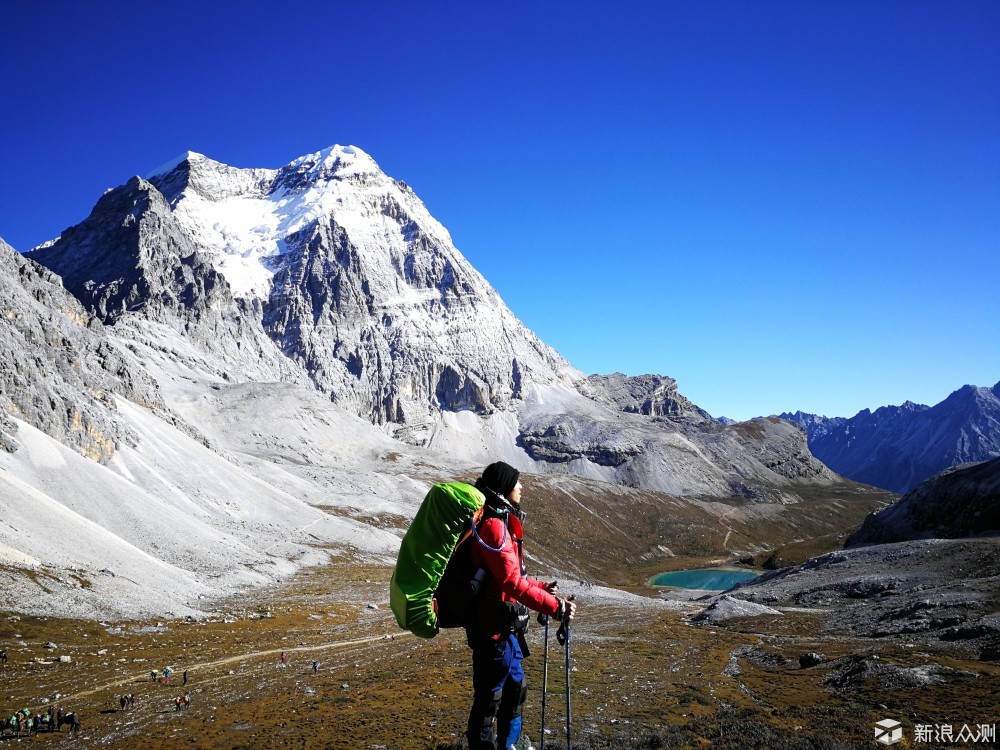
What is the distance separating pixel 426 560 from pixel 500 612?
132 centimetres

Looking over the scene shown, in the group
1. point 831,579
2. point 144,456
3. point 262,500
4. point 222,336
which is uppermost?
point 222,336

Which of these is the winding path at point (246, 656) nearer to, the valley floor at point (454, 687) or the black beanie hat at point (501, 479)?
the valley floor at point (454, 687)

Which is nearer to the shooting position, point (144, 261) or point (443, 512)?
point (443, 512)

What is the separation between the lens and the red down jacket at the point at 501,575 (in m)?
8.18

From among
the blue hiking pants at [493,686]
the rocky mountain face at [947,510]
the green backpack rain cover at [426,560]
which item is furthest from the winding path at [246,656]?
the rocky mountain face at [947,510]

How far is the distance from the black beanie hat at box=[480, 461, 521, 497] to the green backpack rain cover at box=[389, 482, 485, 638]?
563mm

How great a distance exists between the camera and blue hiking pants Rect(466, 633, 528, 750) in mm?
8461

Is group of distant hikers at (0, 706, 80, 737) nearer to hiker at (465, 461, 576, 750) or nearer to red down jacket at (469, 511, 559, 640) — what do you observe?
hiker at (465, 461, 576, 750)

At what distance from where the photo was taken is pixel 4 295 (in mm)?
79188

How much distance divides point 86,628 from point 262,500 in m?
56.0

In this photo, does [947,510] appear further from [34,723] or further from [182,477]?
[182,477]

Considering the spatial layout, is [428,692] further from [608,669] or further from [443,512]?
[443,512]

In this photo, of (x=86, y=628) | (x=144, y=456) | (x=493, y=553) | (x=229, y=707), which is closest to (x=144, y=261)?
(x=144, y=456)

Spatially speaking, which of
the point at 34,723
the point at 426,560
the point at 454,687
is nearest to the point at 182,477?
the point at 34,723
